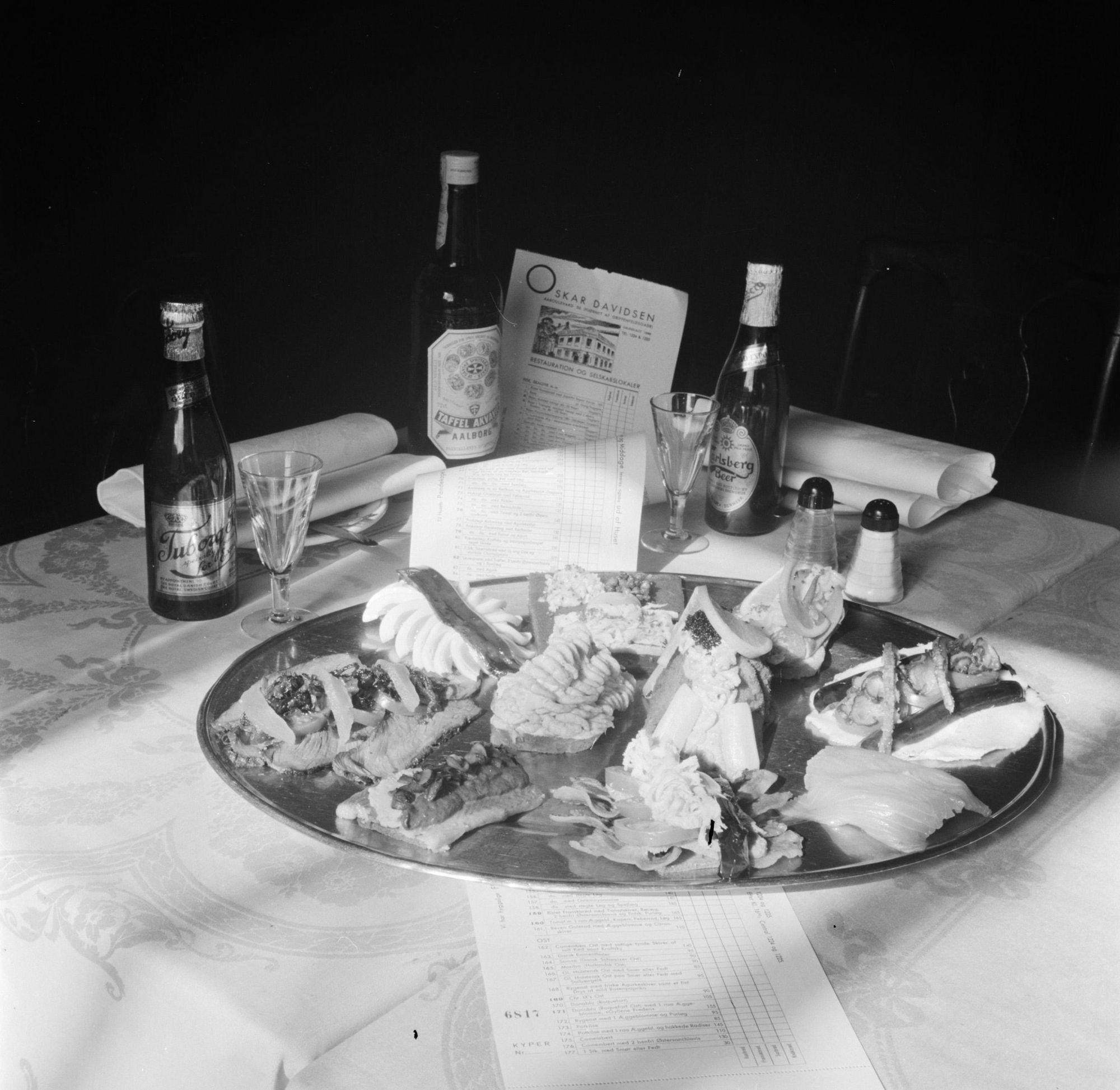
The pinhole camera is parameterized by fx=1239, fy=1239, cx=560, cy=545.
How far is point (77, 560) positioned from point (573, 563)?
0.54 m

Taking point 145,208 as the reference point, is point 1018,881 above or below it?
below

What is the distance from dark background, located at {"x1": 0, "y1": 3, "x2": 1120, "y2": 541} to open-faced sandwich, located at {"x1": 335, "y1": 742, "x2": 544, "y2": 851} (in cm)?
87

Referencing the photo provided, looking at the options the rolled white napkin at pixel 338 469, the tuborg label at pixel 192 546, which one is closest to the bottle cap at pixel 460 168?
the rolled white napkin at pixel 338 469

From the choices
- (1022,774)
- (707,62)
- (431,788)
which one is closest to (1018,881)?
(1022,774)

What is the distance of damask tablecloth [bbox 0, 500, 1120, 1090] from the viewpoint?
2.26 ft

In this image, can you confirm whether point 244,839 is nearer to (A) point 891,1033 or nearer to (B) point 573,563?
(A) point 891,1033

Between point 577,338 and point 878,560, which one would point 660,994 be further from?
point 577,338

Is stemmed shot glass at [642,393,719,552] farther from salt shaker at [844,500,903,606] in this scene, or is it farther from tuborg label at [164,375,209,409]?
tuborg label at [164,375,209,409]

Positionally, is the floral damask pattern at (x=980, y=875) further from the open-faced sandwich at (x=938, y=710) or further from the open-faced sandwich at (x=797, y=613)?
the open-faced sandwich at (x=797, y=613)

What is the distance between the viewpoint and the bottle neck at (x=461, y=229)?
1522 mm

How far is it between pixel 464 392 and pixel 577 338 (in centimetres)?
23

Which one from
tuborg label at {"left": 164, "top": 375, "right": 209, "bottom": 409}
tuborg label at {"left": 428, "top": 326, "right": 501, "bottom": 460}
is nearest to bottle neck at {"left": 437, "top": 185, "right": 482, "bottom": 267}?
tuborg label at {"left": 428, "top": 326, "right": 501, "bottom": 460}

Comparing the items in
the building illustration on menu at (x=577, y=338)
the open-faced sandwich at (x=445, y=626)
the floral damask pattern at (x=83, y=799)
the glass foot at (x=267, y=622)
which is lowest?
the glass foot at (x=267, y=622)

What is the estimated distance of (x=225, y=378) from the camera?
168 cm
